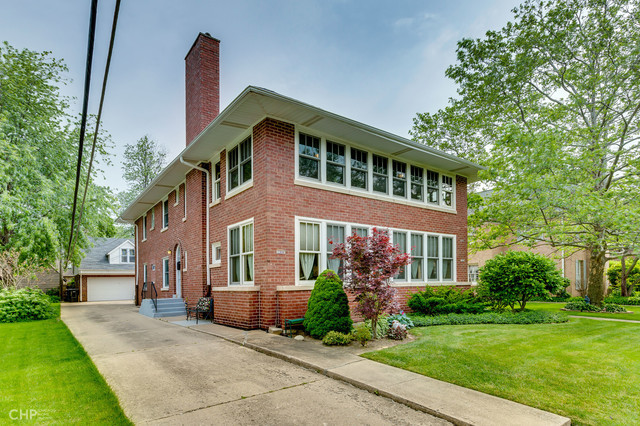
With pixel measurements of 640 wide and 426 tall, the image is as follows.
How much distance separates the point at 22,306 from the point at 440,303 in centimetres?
1542

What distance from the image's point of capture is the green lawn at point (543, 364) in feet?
14.2

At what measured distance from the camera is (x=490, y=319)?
10766 millimetres

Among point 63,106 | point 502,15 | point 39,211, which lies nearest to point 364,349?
point 502,15

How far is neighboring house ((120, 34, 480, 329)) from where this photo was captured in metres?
9.30

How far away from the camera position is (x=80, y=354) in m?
7.01

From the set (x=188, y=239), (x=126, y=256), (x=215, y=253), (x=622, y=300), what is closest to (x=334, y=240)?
(x=215, y=253)

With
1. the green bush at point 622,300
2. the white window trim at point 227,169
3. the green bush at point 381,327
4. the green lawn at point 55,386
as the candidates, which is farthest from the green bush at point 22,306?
the green bush at point 622,300

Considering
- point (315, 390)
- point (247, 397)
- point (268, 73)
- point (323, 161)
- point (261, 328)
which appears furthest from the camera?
point (268, 73)

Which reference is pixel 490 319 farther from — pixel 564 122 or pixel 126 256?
pixel 126 256

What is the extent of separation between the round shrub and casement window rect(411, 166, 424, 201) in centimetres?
600

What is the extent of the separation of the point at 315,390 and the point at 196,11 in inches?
215

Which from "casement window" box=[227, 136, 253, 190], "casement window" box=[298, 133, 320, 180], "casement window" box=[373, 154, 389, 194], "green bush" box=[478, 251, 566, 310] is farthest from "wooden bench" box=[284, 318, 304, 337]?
"green bush" box=[478, 251, 566, 310]

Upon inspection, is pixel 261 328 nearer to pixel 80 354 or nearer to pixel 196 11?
pixel 80 354

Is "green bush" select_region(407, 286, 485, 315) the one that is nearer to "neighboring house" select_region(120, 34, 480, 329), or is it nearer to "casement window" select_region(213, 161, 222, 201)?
"neighboring house" select_region(120, 34, 480, 329)
